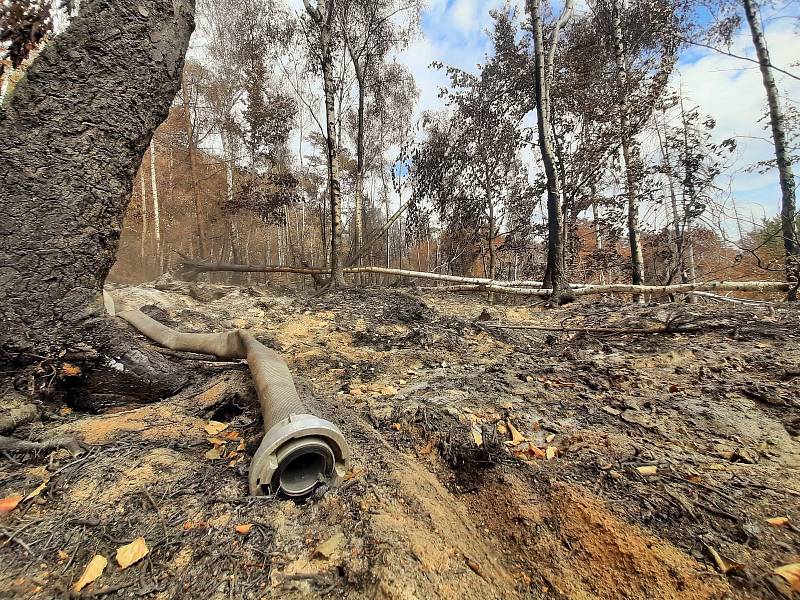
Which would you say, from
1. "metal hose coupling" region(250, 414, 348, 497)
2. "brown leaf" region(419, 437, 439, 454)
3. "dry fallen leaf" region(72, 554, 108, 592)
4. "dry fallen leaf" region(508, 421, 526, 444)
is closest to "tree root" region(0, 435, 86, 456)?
"dry fallen leaf" region(72, 554, 108, 592)

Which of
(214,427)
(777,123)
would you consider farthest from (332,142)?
(777,123)

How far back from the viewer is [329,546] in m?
1.15

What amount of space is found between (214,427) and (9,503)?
0.77 metres

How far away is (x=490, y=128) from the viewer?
13.6 metres

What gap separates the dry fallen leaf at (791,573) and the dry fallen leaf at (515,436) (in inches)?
41.2

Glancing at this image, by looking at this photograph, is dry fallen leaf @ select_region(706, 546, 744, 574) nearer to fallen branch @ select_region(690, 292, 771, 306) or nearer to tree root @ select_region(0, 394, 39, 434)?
tree root @ select_region(0, 394, 39, 434)

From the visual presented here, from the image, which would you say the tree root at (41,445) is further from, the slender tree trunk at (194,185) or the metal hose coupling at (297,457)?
the slender tree trunk at (194,185)

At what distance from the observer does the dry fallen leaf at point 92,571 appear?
99 centimetres

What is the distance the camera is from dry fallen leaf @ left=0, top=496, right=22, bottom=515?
1.24 metres

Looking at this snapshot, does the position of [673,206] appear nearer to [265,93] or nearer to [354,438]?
[354,438]

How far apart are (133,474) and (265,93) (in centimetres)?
1490

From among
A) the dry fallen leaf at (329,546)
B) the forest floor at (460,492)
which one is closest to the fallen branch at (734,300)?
the forest floor at (460,492)

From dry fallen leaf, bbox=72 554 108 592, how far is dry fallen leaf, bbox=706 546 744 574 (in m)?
1.87

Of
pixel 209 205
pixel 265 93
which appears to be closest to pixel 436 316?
pixel 265 93
